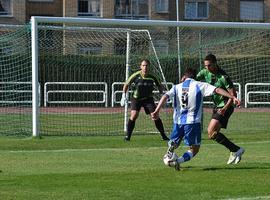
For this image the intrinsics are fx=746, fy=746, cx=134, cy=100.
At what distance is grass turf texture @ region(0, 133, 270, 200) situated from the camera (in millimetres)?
9891

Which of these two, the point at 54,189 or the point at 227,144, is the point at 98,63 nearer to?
the point at 227,144

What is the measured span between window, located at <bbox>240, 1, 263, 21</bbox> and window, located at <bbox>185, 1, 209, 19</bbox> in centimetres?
313

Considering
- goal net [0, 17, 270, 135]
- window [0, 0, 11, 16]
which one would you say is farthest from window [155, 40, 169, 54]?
window [0, 0, 11, 16]

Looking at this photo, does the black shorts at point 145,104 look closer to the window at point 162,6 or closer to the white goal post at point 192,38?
the white goal post at point 192,38

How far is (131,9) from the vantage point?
202 feet

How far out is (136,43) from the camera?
894 inches

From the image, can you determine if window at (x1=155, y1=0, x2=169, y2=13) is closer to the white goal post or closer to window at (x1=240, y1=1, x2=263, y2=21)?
window at (x1=240, y1=1, x2=263, y2=21)

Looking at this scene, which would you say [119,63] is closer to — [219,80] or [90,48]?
[90,48]

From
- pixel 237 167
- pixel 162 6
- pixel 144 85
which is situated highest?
pixel 162 6

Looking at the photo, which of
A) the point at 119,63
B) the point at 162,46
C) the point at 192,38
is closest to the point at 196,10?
the point at 119,63

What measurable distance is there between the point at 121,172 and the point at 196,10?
53.4 meters

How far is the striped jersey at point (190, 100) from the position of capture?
12.4 metres

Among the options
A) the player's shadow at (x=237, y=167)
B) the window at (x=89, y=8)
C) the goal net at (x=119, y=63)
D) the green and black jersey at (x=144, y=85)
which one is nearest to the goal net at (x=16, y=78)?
the goal net at (x=119, y=63)

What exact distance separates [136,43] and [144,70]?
13.7 feet
